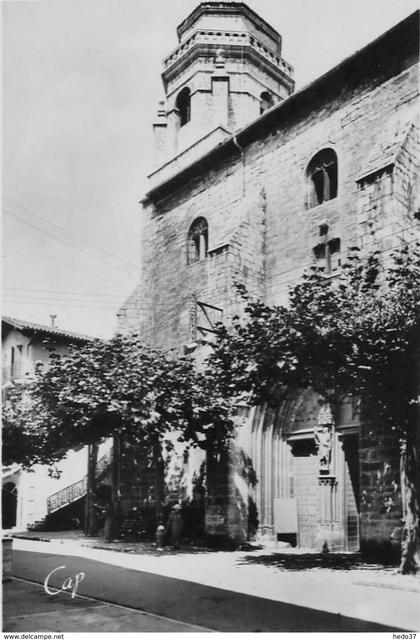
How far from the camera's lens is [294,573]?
10.5m

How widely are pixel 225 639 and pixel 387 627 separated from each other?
5.82 feet

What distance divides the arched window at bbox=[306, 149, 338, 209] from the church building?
29 millimetres

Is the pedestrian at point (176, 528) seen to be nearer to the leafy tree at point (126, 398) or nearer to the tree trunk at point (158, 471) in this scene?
the tree trunk at point (158, 471)

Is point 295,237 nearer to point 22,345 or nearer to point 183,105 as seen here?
point 183,105

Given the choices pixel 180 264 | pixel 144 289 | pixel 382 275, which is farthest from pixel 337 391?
pixel 144 289

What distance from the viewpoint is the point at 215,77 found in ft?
74.1

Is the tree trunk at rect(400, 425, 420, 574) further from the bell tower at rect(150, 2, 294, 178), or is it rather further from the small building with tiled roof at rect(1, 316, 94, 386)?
the small building with tiled roof at rect(1, 316, 94, 386)

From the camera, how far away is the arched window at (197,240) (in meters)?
20.6

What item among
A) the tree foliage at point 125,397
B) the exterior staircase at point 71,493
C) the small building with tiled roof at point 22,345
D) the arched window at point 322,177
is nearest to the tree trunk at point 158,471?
the tree foliage at point 125,397

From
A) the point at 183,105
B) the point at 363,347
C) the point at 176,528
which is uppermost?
the point at 183,105

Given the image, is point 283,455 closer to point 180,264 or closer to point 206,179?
point 180,264

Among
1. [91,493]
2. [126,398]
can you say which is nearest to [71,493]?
[91,493]

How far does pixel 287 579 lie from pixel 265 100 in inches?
757

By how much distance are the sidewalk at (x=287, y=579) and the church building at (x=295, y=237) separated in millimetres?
1403
